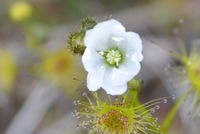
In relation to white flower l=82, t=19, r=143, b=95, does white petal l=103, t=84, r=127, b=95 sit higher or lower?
lower

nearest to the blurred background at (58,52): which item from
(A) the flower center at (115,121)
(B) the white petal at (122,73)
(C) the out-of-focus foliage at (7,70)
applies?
(C) the out-of-focus foliage at (7,70)

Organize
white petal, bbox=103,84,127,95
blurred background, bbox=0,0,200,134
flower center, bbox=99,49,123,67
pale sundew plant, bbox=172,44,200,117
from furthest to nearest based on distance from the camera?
blurred background, bbox=0,0,200,134 → pale sundew plant, bbox=172,44,200,117 → flower center, bbox=99,49,123,67 → white petal, bbox=103,84,127,95

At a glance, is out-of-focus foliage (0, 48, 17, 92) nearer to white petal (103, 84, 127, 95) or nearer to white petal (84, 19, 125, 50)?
white petal (84, 19, 125, 50)

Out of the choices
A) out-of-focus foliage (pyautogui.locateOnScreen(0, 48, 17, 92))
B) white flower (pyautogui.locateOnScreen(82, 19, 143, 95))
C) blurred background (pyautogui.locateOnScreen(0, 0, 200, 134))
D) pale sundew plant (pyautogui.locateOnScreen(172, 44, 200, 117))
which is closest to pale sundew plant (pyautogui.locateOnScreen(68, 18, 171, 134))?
white flower (pyautogui.locateOnScreen(82, 19, 143, 95))

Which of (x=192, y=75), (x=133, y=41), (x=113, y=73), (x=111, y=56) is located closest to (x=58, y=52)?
(x=192, y=75)

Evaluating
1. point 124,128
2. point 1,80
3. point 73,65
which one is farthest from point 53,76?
point 124,128

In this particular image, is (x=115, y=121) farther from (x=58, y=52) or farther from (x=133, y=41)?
(x=58, y=52)

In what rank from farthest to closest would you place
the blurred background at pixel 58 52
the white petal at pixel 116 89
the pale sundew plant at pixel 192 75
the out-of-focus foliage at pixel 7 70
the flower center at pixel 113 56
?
1. the out-of-focus foliage at pixel 7 70
2. the blurred background at pixel 58 52
3. the pale sundew plant at pixel 192 75
4. the flower center at pixel 113 56
5. the white petal at pixel 116 89

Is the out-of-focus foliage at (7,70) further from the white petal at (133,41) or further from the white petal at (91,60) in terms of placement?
the white petal at (133,41)
